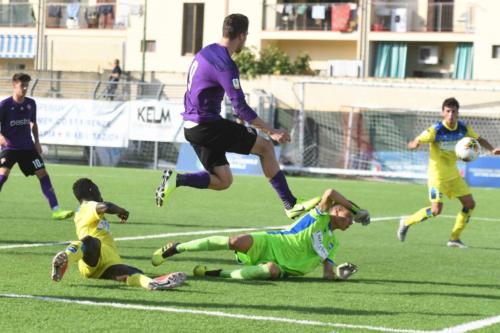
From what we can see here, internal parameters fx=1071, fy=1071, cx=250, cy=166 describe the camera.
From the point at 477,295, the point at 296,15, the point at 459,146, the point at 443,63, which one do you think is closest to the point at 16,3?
the point at 296,15

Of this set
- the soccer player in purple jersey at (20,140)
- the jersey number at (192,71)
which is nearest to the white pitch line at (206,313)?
the jersey number at (192,71)

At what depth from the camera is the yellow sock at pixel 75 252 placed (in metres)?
9.03

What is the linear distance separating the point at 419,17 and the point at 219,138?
40670 mm

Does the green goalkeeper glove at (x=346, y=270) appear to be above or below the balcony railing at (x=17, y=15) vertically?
below

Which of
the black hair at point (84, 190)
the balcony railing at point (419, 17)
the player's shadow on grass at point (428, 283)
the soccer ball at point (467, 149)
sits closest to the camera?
the black hair at point (84, 190)

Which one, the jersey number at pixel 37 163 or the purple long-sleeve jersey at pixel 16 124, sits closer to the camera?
the purple long-sleeve jersey at pixel 16 124

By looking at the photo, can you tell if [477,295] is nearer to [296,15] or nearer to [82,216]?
Answer: [82,216]

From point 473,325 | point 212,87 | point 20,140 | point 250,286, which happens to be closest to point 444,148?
point 212,87

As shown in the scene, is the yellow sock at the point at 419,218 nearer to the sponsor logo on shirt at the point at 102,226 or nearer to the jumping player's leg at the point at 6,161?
the sponsor logo on shirt at the point at 102,226

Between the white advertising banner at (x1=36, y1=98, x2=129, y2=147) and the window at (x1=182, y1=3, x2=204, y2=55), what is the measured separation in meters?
23.1

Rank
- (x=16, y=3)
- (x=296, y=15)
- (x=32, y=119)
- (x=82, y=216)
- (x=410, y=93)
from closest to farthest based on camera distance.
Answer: (x=82, y=216) < (x=32, y=119) < (x=410, y=93) < (x=296, y=15) < (x=16, y=3)

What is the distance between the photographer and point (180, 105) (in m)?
32.1

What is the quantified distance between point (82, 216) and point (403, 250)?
5.25 meters

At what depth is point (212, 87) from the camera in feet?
34.3
